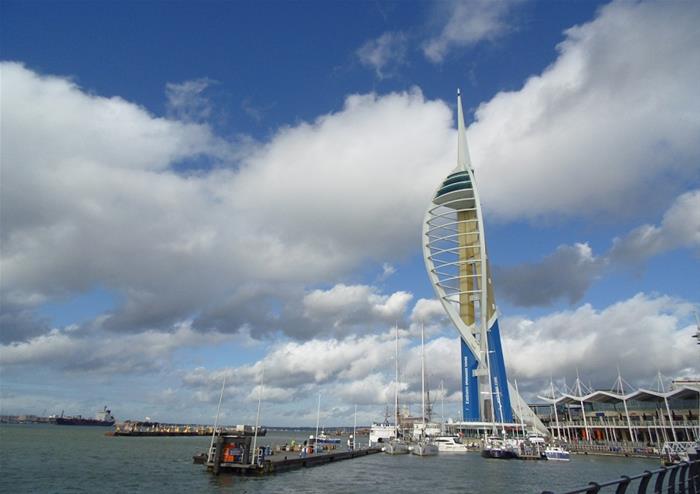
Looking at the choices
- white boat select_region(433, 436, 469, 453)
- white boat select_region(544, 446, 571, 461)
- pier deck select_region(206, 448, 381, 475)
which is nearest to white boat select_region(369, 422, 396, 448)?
white boat select_region(433, 436, 469, 453)

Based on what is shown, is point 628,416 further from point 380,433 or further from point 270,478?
point 270,478

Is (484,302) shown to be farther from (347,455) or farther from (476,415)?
(347,455)

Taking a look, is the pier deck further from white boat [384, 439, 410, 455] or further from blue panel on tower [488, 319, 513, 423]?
blue panel on tower [488, 319, 513, 423]

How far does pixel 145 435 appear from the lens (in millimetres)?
121438

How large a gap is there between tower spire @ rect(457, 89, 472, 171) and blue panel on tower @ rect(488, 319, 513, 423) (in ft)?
98.9

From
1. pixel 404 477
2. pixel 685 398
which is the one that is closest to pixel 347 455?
pixel 404 477

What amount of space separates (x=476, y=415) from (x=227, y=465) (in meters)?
61.3

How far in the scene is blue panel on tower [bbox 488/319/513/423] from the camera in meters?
85.6

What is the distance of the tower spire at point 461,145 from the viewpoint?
321 ft

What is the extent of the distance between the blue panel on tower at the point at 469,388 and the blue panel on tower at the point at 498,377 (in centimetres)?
305

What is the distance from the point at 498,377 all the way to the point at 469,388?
533cm

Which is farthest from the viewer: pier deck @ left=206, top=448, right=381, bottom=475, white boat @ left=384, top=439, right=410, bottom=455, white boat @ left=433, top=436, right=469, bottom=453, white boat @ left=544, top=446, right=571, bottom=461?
white boat @ left=433, top=436, right=469, bottom=453

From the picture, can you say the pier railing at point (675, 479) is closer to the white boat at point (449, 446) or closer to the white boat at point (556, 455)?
the white boat at point (556, 455)

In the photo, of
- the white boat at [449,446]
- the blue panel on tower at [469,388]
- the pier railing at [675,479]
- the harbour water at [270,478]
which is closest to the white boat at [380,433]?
the blue panel on tower at [469,388]
